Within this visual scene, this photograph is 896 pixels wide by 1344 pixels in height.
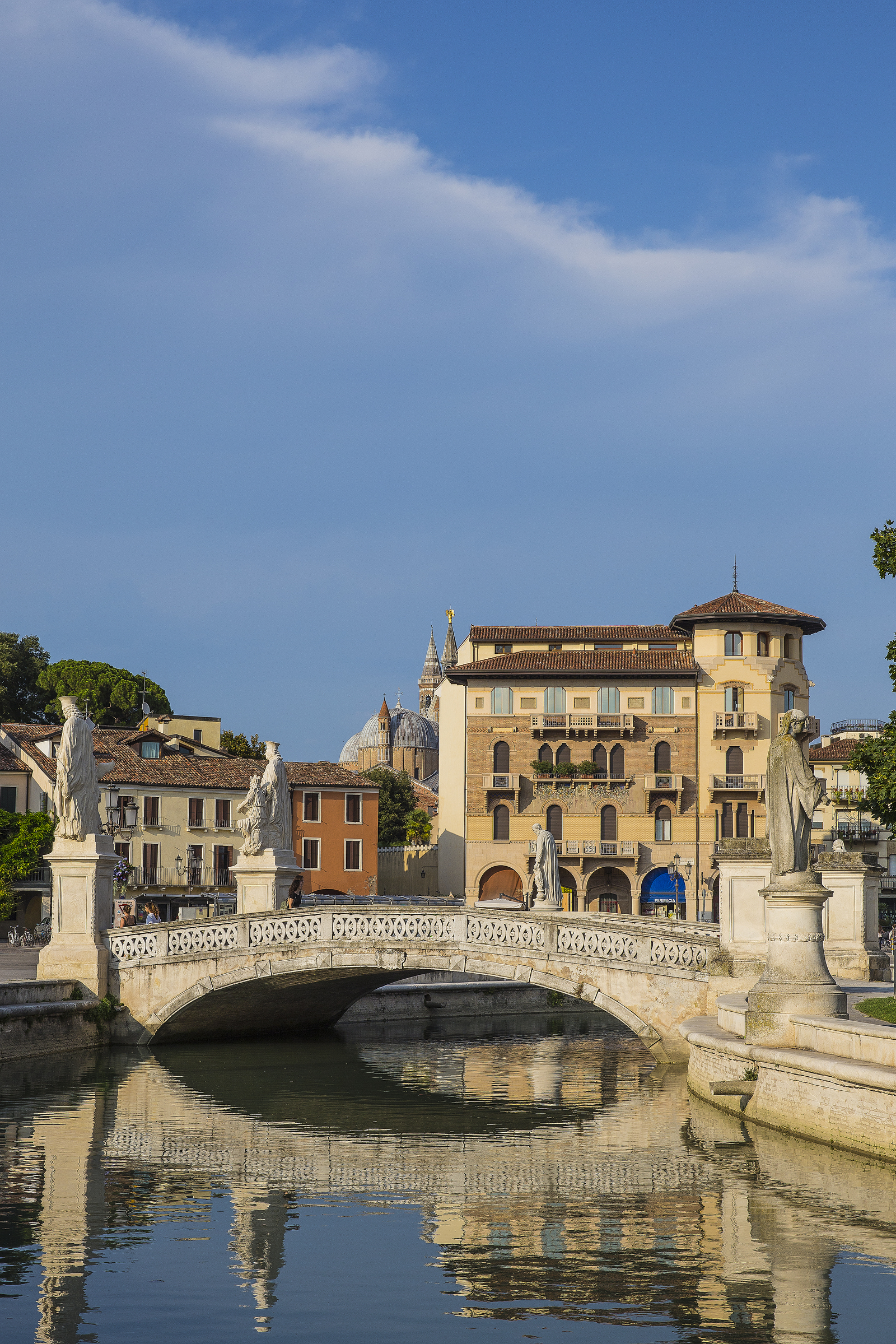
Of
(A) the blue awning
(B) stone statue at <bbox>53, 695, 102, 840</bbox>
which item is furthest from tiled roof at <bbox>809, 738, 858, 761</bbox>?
(B) stone statue at <bbox>53, 695, 102, 840</bbox>

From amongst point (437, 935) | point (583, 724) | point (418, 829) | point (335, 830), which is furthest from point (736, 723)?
point (437, 935)

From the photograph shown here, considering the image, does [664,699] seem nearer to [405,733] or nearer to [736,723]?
[736,723]

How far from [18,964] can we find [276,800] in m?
10.8

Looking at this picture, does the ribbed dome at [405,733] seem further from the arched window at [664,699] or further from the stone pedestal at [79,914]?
the stone pedestal at [79,914]

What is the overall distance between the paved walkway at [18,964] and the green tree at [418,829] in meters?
49.8

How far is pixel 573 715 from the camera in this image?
70.4 metres

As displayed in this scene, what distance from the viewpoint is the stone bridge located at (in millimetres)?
24609

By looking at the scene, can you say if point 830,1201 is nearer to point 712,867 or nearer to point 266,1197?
point 266,1197

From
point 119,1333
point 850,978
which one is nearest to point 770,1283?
point 119,1333

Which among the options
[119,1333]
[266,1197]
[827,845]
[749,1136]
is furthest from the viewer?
[827,845]

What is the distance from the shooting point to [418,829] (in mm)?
96375

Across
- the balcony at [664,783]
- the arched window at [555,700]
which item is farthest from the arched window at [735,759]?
the arched window at [555,700]

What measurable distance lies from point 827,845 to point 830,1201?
44.2m

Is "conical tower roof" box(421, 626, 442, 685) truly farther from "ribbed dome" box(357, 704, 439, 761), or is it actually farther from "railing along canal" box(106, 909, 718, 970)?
"railing along canal" box(106, 909, 718, 970)
